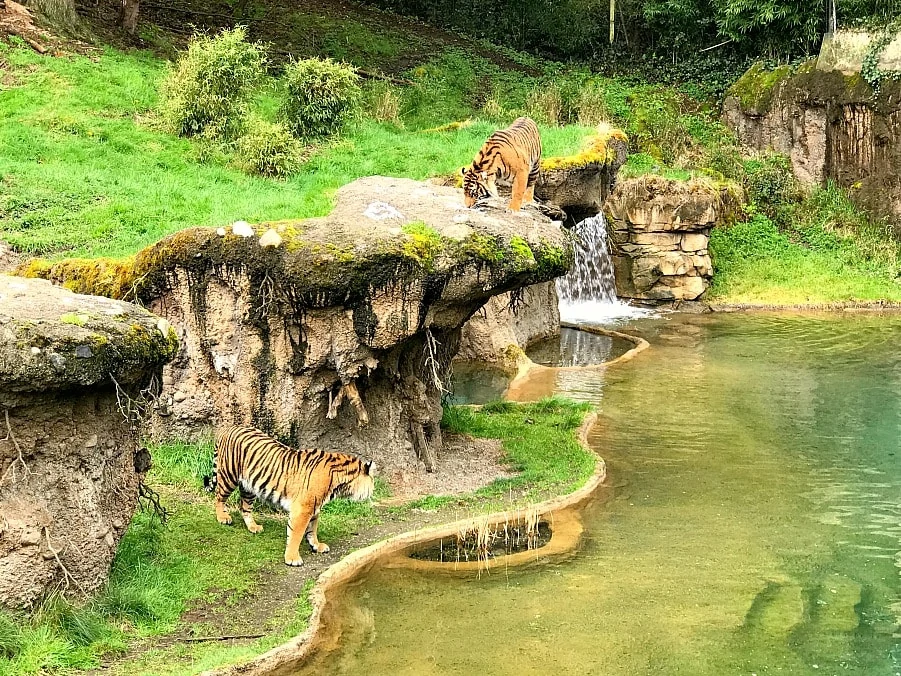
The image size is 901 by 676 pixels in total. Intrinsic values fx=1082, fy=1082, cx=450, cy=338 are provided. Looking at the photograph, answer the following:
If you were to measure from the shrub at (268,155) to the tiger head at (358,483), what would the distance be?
8.54 meters

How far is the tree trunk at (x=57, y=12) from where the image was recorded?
1000 inches

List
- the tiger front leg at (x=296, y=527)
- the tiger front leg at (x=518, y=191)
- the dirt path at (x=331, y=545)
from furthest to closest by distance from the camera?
the tiger front leg at (x=518, y=191)
the tiger front leg at (x=296, y=527)
the dirt path at (x=331, y=545)

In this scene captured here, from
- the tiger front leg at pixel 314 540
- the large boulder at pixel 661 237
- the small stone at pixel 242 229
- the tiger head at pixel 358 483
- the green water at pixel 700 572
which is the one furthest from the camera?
the large boulder at pixel 661 237

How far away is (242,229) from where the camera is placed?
1119cm

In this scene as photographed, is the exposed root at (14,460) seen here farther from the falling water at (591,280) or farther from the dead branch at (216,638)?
the falling water at (591,280)

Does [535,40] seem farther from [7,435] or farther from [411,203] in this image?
[7,435]

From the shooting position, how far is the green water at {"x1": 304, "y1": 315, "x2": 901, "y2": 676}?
27.7 ft

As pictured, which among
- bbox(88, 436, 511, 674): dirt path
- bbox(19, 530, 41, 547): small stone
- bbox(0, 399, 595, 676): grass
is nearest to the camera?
bbox(0, 399, 595, 676): grass

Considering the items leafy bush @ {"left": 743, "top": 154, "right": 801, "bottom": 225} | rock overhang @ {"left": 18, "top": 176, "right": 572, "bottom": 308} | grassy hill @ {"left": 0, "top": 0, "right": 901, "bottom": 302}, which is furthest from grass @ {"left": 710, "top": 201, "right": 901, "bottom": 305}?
rock overhang @ {"left": 18, "top": 176, "right": 572, "bottom": 308}

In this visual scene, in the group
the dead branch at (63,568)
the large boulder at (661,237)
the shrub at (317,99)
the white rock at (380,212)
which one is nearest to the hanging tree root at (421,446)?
the white rock at (380,212)

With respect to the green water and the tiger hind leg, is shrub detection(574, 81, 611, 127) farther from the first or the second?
the tiger hind leg

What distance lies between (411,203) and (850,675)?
658cm

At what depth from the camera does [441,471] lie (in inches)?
500

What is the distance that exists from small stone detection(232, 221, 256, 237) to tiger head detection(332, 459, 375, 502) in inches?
106
